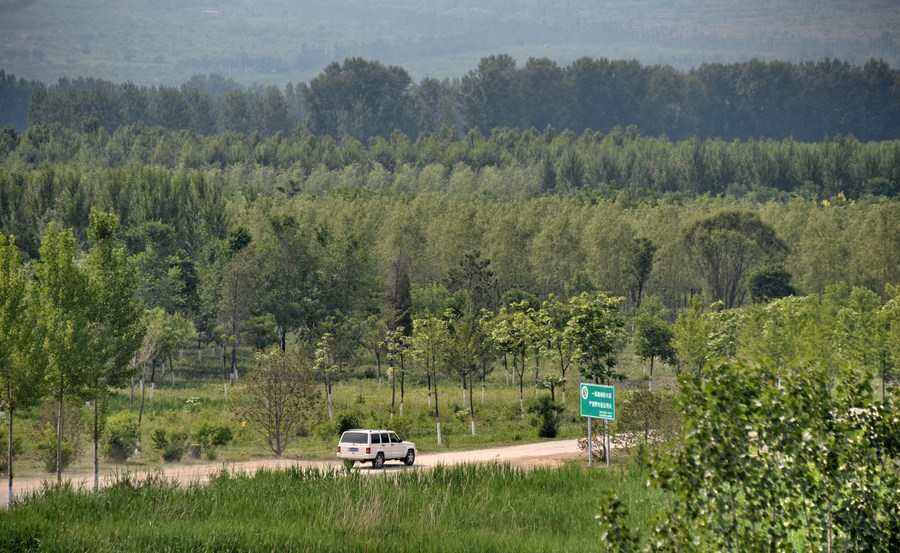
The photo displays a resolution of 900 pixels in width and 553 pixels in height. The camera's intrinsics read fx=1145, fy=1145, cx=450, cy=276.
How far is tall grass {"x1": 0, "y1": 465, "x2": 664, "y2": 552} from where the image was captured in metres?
24.2

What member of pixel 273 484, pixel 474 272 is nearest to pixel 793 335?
pixel 474 272

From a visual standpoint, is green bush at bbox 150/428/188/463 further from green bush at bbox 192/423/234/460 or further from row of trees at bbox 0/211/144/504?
row of trees at bbox 0/211/144/504

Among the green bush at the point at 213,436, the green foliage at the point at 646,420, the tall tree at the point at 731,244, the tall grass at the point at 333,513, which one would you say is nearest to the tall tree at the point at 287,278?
the green bush at the point at 213,436

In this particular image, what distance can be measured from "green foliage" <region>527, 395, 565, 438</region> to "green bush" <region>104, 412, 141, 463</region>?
56.7ft

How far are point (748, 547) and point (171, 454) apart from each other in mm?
31507

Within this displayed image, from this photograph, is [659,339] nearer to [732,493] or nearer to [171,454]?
[171,454]

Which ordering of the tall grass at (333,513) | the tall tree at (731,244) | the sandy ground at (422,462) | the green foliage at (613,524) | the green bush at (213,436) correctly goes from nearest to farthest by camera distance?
1. the green foliage at (613,524)
2. the tall grass at (333,513)
3. the sandy ground at (422,462)
4. the green bush at (213,436)
5. the tall tree at (731,244)

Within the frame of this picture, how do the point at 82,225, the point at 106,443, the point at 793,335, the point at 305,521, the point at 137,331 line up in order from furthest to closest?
the point at 82,225, the point at 793,335, the point at 106,443, the point at 137,331, the point at 305,521

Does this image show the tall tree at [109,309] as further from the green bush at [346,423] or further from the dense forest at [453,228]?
the dense forest at [453,228]

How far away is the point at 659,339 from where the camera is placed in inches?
2736

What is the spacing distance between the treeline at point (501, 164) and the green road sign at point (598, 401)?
96.9 meters

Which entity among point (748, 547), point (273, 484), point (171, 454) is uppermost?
point (748, 547)

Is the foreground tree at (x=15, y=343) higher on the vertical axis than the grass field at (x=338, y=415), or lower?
higher

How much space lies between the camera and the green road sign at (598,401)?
3456 centimetres
